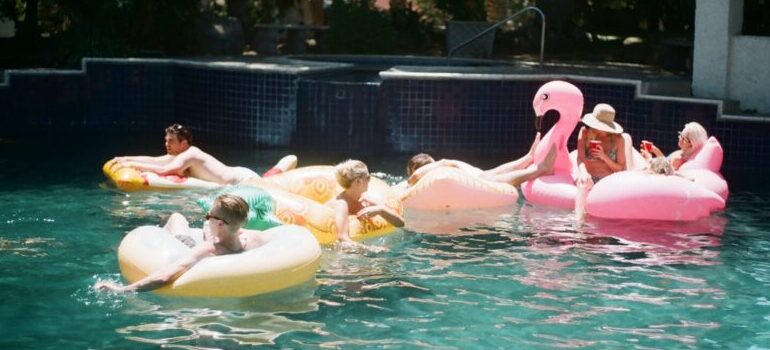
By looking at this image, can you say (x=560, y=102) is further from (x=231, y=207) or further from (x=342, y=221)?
(x=231, y=207)

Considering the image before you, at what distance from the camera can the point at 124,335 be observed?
705 cm

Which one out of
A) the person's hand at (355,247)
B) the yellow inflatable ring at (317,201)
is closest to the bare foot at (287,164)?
the yellow inflatable ring at (317,201)

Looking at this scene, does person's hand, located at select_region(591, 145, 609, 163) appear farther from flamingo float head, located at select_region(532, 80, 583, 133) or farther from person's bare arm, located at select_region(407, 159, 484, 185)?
person's bare arm, located at select_region(407, 159, 484, 185)

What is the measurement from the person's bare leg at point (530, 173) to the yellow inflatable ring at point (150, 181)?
8.94 ft

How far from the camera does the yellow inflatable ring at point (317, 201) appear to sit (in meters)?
9.27

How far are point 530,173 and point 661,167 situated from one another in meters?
1.33

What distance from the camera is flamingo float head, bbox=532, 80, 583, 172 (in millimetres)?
11617

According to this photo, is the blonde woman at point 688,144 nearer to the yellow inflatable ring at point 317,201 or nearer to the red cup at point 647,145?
the red cup at point 647,145

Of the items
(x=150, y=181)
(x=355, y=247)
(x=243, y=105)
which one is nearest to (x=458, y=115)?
(x=243, y=105)

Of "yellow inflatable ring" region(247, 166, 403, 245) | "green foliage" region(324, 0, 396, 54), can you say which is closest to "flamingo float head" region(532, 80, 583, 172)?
"yellow inflatable ring" region(247, 166, 403, 245)

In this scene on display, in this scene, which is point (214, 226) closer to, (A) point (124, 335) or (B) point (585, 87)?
(A) point (124, 335)

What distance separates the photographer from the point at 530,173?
11.6 metres

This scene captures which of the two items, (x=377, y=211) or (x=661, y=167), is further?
(x=661, y=167)

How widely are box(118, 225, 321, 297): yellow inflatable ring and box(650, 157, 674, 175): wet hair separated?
3844mm
